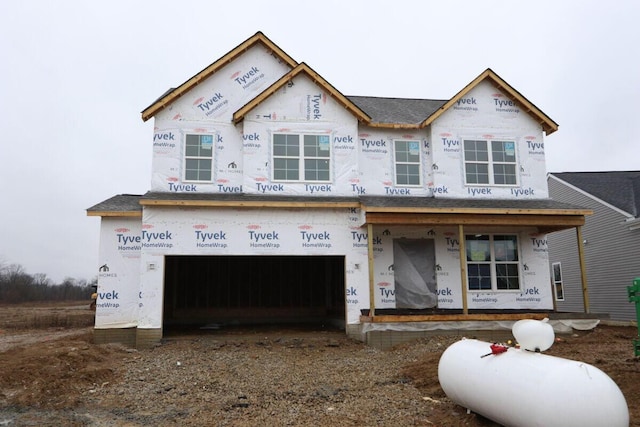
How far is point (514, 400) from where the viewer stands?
565 centimetres

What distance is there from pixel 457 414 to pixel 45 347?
10.9 meters

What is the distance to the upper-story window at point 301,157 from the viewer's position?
50.5 feet

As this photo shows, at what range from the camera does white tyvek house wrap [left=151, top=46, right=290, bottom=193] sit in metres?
15.1

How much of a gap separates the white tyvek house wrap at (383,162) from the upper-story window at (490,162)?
1.36 metres

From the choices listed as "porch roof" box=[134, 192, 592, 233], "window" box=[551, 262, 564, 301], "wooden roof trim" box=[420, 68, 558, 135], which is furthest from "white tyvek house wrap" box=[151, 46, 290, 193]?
"window" box=[551, 262, 564, 301]

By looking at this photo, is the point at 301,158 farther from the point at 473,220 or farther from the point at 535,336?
the point at 535,336

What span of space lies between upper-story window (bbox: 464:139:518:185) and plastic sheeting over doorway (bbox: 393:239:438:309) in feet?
9.23

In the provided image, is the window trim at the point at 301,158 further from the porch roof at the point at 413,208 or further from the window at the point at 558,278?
the window at the point at 558,278

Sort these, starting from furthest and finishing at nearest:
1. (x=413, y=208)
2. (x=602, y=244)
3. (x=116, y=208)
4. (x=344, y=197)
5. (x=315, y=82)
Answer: (x=602, y=244)
(x=315, y=82)
(x=344, y=197)
(x=116, y=208)
(x=413, y=208)

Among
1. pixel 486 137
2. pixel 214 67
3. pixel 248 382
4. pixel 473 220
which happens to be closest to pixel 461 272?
pixel 473 220

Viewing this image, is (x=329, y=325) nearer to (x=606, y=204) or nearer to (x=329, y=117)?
(x=329, y=117)

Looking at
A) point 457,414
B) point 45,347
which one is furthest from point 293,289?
point 457,414

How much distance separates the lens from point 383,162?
53.0ft

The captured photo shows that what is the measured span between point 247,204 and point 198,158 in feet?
8.30
